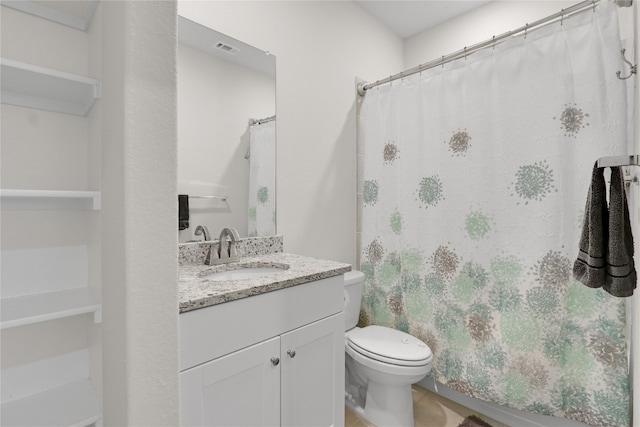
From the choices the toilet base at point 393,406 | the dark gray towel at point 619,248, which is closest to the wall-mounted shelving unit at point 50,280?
the toilet base at point 393,406

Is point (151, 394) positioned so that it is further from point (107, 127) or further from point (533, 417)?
point (533, 417)

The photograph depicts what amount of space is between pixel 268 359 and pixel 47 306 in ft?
2.31

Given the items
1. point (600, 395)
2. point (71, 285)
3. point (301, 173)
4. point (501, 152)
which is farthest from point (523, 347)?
point (71, 285)

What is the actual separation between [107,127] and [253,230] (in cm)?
98

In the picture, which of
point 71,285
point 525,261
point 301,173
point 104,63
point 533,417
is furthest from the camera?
point 301,173

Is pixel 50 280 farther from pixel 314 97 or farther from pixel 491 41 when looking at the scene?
pixel 491 41

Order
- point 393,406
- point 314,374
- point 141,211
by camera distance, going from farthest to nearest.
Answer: point 393,406 < point 314,374 < point 141,211

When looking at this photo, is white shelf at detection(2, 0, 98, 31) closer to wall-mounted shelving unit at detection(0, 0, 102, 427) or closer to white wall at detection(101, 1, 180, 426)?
wall-mounted shelving unit at detection(0, 0, 102, 427)

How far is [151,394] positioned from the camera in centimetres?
79

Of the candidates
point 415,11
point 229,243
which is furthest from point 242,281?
point 415,11

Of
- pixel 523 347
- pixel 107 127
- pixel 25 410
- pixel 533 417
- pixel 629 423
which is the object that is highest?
pixel 107 127

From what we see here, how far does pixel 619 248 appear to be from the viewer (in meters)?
0.92

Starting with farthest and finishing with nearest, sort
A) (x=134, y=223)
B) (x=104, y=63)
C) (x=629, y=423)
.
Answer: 1. (x=629, y=423)
2. (x=104, y=63)
3. (x=134, y=223)

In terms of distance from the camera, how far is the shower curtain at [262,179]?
5.68 ft
